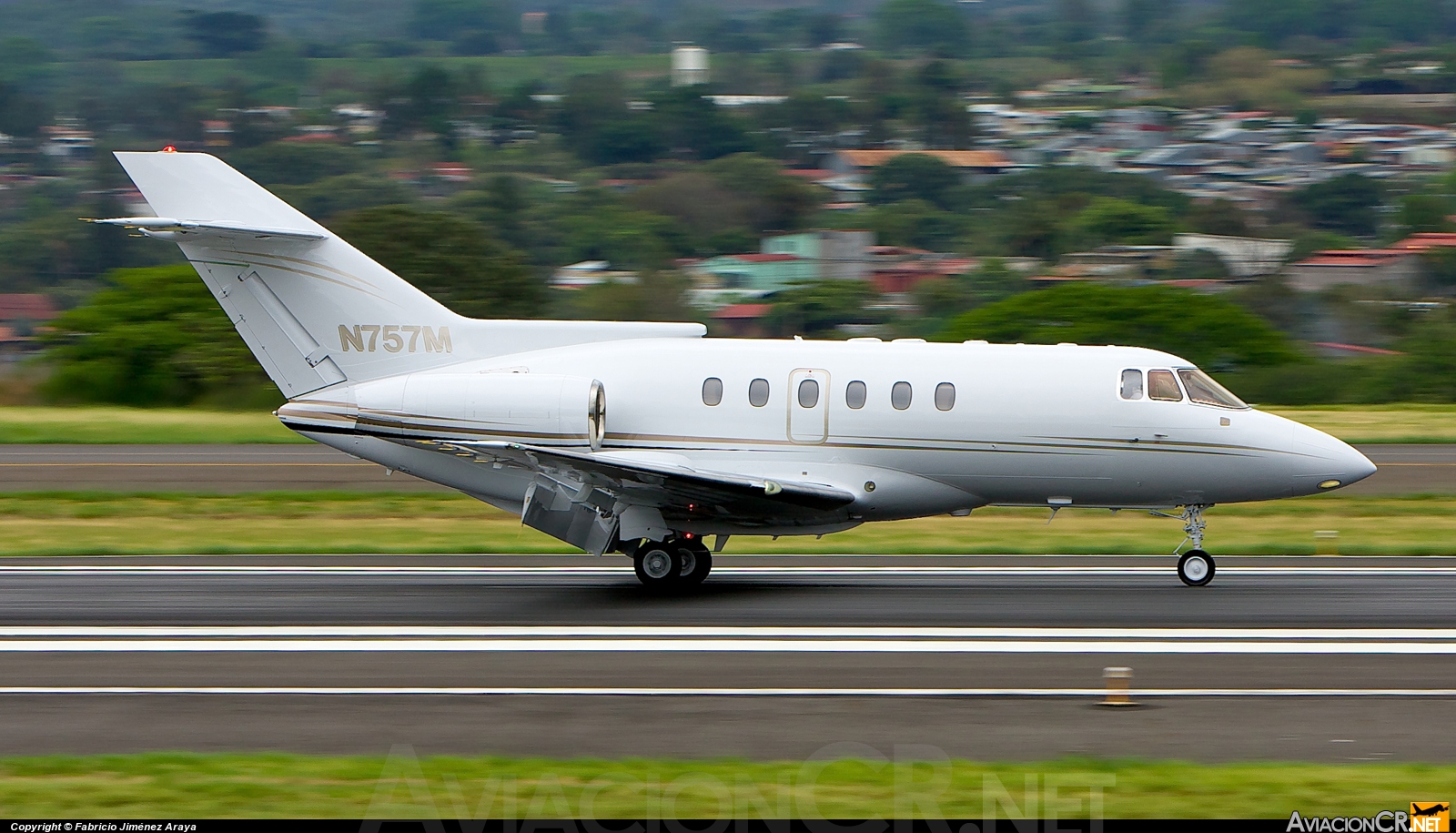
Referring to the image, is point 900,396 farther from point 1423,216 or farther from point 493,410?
point 1423,216

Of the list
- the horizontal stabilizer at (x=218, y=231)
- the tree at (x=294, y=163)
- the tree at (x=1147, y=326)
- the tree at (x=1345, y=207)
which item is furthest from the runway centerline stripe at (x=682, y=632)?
the tree at (x=294, y=163)

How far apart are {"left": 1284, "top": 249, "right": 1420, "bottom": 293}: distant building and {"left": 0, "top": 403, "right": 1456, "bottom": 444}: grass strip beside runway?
1309 inches

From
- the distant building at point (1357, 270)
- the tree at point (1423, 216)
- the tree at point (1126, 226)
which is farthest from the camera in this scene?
the tree at point (1423, 216)

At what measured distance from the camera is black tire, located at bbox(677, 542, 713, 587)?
55.8 feet

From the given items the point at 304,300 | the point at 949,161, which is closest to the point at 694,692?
the point at 304,300

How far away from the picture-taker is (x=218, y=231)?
1728 cm

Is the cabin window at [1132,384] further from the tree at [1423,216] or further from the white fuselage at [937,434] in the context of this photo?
the tree at [1423,216]

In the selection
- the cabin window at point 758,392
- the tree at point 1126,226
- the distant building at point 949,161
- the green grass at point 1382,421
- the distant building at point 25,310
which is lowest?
the cabin window at point 758,392

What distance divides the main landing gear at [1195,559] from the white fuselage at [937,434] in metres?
0.25

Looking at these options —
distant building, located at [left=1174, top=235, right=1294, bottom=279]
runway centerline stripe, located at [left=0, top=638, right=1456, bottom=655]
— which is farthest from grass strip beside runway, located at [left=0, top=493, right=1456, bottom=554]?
distant building, located at [left=1174, top=235, right=1294, bottom=279]

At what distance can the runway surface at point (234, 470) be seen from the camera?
87.6ft

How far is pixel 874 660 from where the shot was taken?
12945mm

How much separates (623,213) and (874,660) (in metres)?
95.1

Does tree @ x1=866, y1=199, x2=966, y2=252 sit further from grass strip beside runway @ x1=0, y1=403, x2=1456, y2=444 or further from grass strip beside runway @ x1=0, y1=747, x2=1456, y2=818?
grass strip beside runway @ x1=0, y1=747, x2=1456, y2=818
